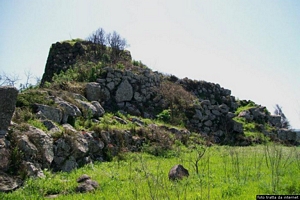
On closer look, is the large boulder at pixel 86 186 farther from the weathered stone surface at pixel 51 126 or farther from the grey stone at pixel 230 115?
the grey stone at pixel 230 115

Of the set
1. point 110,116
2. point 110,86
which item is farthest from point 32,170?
point 110,86

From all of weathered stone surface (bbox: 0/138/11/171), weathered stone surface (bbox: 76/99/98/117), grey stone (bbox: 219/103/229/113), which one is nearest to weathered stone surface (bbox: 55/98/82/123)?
weathered stone surface (bbox: 76/99/98/117)

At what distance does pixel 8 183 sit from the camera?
6.51 m

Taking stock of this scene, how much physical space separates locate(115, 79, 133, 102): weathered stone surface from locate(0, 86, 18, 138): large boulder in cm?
911

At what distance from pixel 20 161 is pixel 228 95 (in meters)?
19.7

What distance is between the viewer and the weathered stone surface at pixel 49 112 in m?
9.84

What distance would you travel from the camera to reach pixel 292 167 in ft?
27.7

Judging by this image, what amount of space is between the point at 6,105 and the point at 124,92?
386 inches

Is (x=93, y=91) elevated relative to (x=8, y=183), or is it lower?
elevated

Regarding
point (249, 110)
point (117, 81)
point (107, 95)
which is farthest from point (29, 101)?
point (249, 110)

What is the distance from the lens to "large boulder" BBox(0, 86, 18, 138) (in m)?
7.61

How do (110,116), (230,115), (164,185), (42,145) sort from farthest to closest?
1. (230,115)
2. (110,116)
3. (42,145)
4. (164,185)

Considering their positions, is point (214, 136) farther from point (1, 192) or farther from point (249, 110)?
point (1, 192)

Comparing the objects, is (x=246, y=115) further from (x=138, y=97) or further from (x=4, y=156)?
(x=4, y=156)
